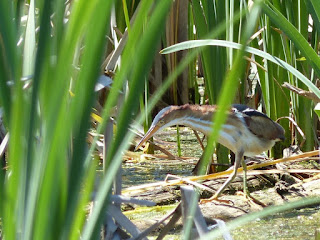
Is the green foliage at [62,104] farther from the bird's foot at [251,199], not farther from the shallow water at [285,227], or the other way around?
the bird's foot at [251,199]

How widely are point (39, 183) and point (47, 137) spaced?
0.19 ft

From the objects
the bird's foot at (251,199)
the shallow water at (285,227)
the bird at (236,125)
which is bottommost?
the shallow water at (285,227)

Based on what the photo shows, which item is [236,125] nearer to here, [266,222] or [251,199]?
[251,199]

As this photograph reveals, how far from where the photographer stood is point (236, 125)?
2.90 metres

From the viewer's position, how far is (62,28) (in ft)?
2.56

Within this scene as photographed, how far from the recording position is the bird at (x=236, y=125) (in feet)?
9.23

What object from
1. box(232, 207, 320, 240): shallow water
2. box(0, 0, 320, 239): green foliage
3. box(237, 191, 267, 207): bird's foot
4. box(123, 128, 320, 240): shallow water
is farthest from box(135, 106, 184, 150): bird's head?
box(0, 0, 320, 239): green foliage

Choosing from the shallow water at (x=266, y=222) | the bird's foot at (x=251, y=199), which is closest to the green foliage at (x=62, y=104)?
the shallow water at (x=266, y=222)

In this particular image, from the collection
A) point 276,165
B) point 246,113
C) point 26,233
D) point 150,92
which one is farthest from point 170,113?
point 26,233

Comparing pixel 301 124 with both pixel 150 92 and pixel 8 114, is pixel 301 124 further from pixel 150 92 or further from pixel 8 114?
pixel 8 114

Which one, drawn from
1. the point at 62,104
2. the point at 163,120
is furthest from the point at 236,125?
the point at 62,104

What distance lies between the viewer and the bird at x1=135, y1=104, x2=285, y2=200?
281cm

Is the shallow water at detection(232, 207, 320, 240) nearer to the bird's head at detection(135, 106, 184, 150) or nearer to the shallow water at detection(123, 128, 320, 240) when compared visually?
the shallow water at detection(123, 128, 320, 240)

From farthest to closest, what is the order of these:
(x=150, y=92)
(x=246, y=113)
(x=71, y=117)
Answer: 1. (x=150, y=92)
2. (x=246, y=113)
3. (x=71, y=117)
